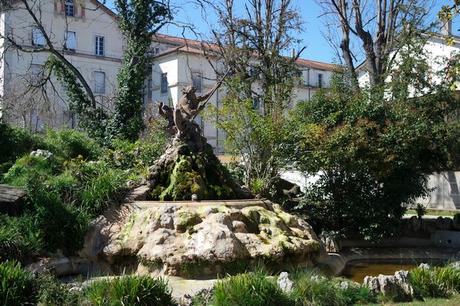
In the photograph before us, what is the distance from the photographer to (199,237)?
1023 centimetres

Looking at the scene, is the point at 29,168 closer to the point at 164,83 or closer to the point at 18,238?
the point at 18,238

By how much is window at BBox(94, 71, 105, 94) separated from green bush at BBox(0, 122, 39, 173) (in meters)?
28.9

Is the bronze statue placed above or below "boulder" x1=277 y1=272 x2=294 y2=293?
above

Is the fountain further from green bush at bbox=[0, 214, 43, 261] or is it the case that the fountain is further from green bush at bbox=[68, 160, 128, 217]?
green bush at bbox=[0, 214, 43, 261]

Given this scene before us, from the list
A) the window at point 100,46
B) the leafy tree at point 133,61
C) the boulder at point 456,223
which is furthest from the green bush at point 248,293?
the window at point 100,46

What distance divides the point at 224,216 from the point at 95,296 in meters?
3.78

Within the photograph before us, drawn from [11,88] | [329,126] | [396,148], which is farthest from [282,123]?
[11,88]

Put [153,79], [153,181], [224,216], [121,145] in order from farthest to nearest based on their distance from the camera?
1. [153,79]
2. [121,145]
3. [153,181]
4. [224,216]

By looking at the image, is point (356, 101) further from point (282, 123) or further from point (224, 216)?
point (224, 216)

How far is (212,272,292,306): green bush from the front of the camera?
7.24 metres

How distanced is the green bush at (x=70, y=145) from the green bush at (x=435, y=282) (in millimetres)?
12908

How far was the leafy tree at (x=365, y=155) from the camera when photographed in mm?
15172

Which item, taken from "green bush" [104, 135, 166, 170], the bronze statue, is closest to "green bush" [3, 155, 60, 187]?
"green bush" [104, 135, 166, 170]

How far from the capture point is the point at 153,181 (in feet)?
41.4
